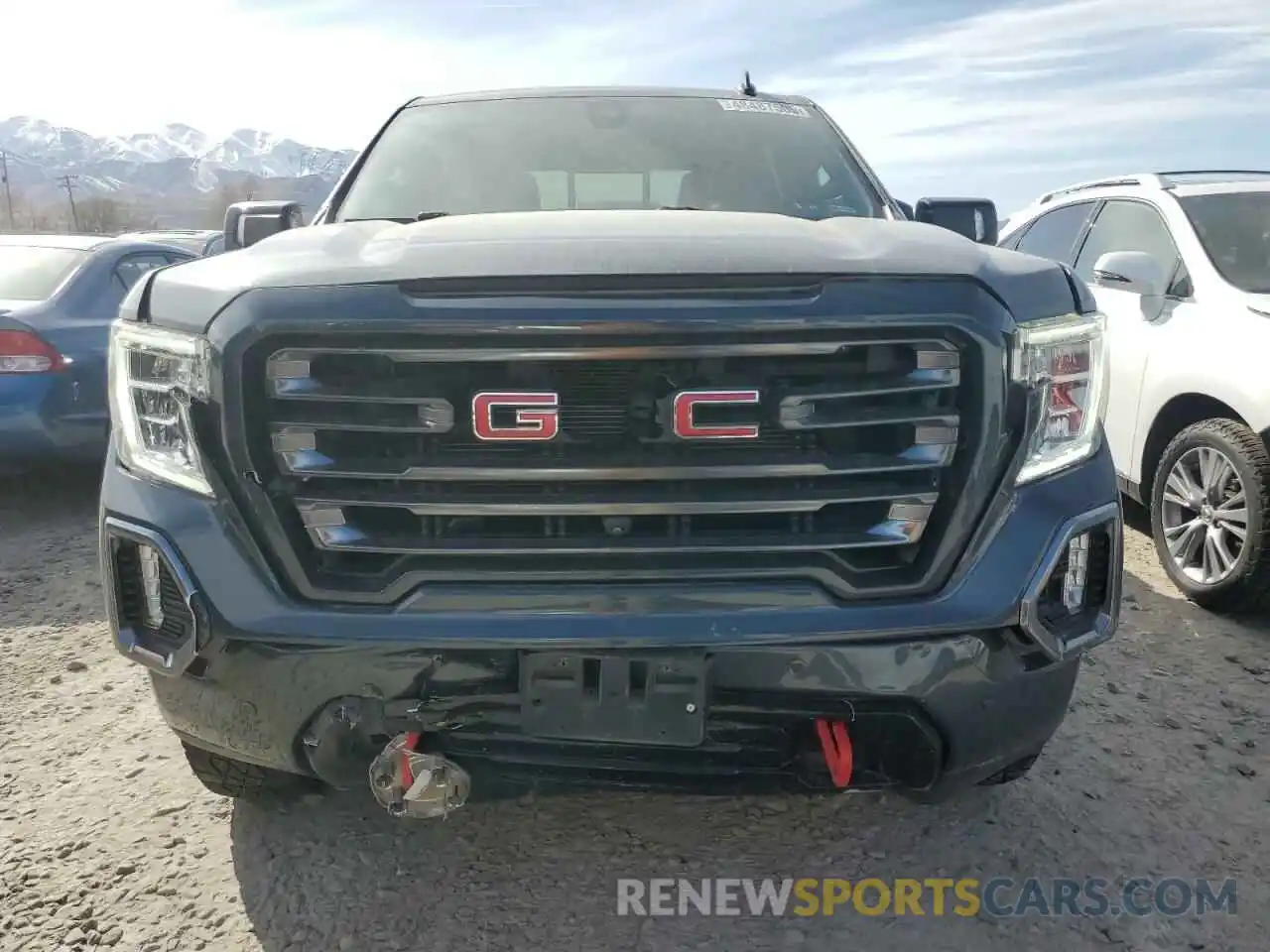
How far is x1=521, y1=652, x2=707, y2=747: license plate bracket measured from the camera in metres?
1.84

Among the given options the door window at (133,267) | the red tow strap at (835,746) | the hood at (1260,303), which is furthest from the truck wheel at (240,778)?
the door window at (133,267)

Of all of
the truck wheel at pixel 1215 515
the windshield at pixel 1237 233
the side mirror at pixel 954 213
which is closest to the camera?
the side mirror at pixel 954 213

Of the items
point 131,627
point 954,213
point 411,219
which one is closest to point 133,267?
point 411,219

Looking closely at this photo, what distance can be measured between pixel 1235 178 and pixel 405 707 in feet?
16.3

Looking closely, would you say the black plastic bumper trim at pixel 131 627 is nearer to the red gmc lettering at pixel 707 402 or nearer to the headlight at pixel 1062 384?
the red gmc lettering at pixel 707 402

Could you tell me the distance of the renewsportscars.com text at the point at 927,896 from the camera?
90.0 inches

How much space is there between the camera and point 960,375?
74.5 inches

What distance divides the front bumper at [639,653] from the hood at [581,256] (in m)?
0.43

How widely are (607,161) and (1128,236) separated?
3.06 metres

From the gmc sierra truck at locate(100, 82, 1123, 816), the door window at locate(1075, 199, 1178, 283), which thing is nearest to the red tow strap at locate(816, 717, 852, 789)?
the gmc sierra truck at locate(100, 82, 1123, 816)

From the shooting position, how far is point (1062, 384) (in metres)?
2.00

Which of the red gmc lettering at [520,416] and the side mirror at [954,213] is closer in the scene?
the red gmc lettering at [520,416]

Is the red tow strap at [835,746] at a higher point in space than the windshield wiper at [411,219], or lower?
lower

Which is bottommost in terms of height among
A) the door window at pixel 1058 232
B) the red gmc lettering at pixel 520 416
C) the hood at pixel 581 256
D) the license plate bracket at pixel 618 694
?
the license plate bracket at pixel 618 694
